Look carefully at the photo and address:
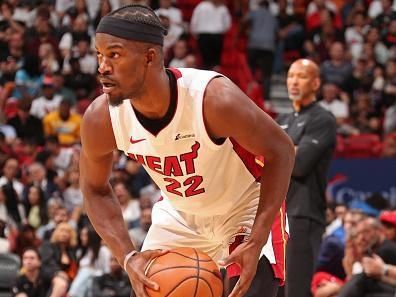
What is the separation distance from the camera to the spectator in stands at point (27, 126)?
1393 centimetres

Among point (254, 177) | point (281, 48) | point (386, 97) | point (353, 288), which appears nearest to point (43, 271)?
point (353, 288)

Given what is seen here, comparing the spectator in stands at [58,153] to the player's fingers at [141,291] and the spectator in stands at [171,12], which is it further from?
the player's fingers at [141,291]

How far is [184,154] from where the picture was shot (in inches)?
172

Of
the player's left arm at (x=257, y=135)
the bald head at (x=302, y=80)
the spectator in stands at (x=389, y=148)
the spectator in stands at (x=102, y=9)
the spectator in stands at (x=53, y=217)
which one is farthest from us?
the spectator in stands at (x=102, y=9)

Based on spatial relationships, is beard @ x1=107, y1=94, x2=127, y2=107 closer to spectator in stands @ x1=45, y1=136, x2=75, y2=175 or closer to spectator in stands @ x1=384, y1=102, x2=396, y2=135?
spectator in stands @ x1=45, y1=136, x2=75, y2=175

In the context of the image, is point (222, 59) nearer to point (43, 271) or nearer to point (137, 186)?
point (137, 186)

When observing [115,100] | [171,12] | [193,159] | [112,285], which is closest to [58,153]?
[171,12]

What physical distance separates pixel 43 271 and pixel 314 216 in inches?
141

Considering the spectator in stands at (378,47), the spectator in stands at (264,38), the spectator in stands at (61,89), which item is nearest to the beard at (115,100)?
the spectator in stands at (61,89)

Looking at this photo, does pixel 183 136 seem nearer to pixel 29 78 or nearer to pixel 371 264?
pixel 371 264

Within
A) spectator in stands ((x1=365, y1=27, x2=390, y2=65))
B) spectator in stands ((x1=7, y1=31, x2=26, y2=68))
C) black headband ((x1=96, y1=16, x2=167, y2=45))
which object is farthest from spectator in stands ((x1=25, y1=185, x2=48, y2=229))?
black headband ((x1=96, y1=16, x2=167, y2=45))

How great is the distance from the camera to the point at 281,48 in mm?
17359

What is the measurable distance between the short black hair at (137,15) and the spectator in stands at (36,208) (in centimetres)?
802

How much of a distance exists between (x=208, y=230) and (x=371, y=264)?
9.79ft
